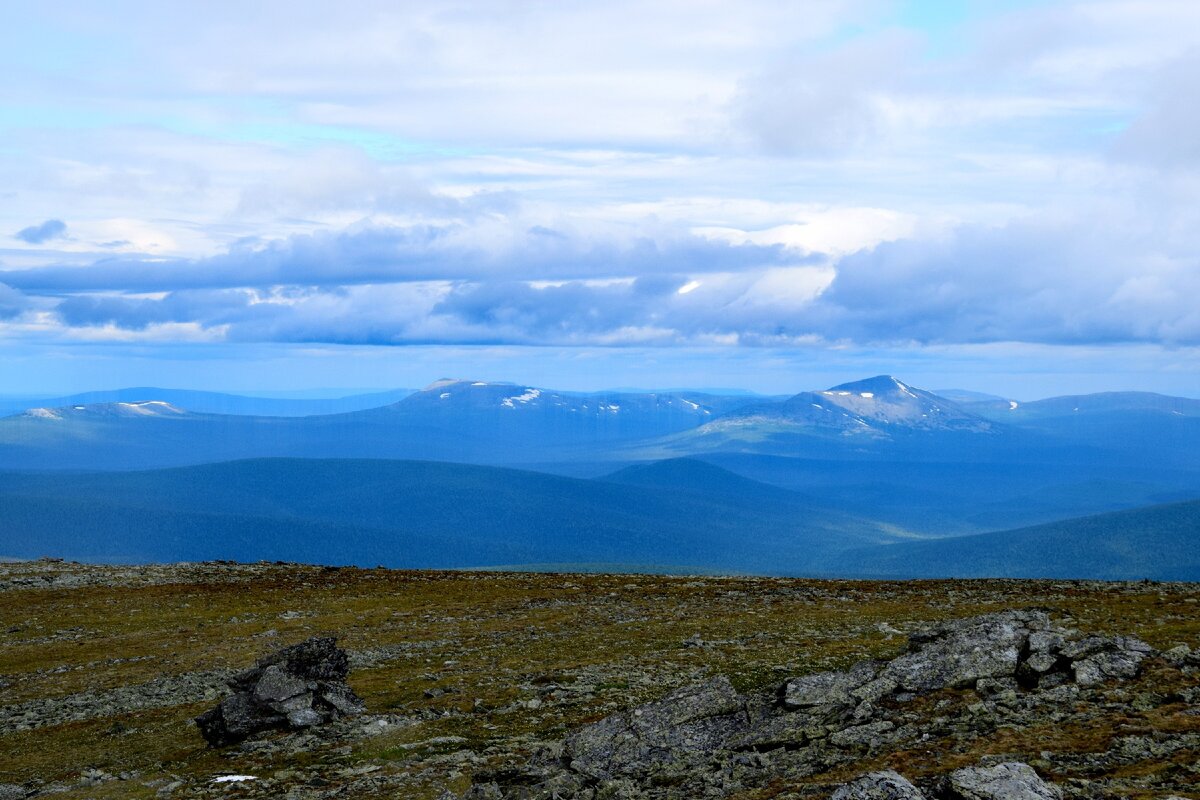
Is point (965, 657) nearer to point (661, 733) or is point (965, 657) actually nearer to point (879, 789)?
point (661, 733)

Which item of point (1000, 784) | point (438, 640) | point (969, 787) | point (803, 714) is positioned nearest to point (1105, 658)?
point (803, 714)

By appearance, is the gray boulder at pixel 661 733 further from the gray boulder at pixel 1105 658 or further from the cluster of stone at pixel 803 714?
the gray boulder at pixel 1105 658

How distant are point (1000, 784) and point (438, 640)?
118ft

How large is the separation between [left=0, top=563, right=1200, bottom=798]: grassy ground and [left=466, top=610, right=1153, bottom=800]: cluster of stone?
414 cm

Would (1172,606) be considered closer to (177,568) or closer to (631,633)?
(631,633)

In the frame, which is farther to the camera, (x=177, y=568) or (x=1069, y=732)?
(x=177, y=568)

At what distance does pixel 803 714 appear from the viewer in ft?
88.0

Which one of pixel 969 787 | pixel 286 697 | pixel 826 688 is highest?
pixel 969 787

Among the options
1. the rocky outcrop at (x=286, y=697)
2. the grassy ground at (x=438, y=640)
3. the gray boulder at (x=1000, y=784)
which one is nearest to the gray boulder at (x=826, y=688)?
the grassy ground at (x=438, y=640)

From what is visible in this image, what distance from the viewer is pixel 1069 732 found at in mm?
22922

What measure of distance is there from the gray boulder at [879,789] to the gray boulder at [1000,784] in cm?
87

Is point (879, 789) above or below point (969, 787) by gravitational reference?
above

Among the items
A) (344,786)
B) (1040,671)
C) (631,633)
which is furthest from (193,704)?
(1040,671)

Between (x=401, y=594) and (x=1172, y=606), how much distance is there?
154 feet
